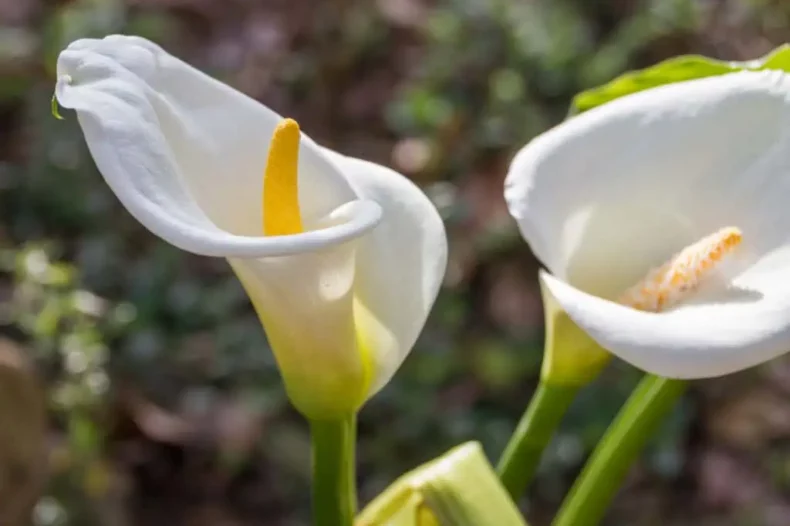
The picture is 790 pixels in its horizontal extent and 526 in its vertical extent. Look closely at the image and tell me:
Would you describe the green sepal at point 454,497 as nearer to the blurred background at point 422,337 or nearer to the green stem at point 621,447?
the green stem at point 621,447

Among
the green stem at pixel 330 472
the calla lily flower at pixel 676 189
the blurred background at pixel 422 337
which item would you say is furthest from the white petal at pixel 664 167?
the blurred background at pixel 422 337

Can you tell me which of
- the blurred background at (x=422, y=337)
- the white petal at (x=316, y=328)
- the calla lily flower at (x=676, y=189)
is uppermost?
the calla lily flower at (x=676, y=189)

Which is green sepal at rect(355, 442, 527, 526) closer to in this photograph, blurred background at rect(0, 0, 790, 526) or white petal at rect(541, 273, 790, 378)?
white petal at rect(541, 273, 790, 378)

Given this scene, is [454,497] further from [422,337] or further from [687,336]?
[422,337]

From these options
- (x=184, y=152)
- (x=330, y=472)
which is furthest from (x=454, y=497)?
(x=184, y=152)

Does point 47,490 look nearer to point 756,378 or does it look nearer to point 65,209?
point 65,209

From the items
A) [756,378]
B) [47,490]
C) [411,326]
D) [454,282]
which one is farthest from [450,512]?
[756,378]
